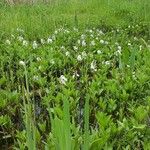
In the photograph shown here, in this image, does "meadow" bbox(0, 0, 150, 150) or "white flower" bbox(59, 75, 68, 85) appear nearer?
"meadow" bbox(0, 0, 150, 150)

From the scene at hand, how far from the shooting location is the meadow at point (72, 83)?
2.80 meters

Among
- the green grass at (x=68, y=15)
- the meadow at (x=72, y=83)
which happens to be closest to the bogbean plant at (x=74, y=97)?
the meadow at (x=72, y=83)

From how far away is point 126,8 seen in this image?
38.6ft

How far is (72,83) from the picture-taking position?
483cm

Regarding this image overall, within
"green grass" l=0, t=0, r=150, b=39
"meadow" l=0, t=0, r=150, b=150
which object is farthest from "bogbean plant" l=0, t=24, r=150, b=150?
"green grass" l=0, t=0, r=150, b=39

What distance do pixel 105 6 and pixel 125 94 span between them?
818cm

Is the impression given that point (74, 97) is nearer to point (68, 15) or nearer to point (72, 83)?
point (72, 83)

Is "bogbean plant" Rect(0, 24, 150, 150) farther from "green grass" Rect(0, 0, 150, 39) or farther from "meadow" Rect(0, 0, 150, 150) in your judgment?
"green grass" Rect(0, 0, 150, 39)

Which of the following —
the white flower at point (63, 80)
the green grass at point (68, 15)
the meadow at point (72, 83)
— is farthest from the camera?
the green grass at point (68, 15)

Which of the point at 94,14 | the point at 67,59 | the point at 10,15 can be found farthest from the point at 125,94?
the point at 94,14

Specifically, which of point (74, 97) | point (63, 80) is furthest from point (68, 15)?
point (74, 97)

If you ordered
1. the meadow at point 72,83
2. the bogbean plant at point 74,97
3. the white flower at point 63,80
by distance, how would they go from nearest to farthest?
the bogbean plant at point 74,97, the meadow at point 72,83, the white flower at point 63,80

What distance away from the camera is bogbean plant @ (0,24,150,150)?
2266 mm

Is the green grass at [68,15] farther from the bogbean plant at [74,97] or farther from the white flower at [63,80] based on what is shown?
the white flower at [63,80]
